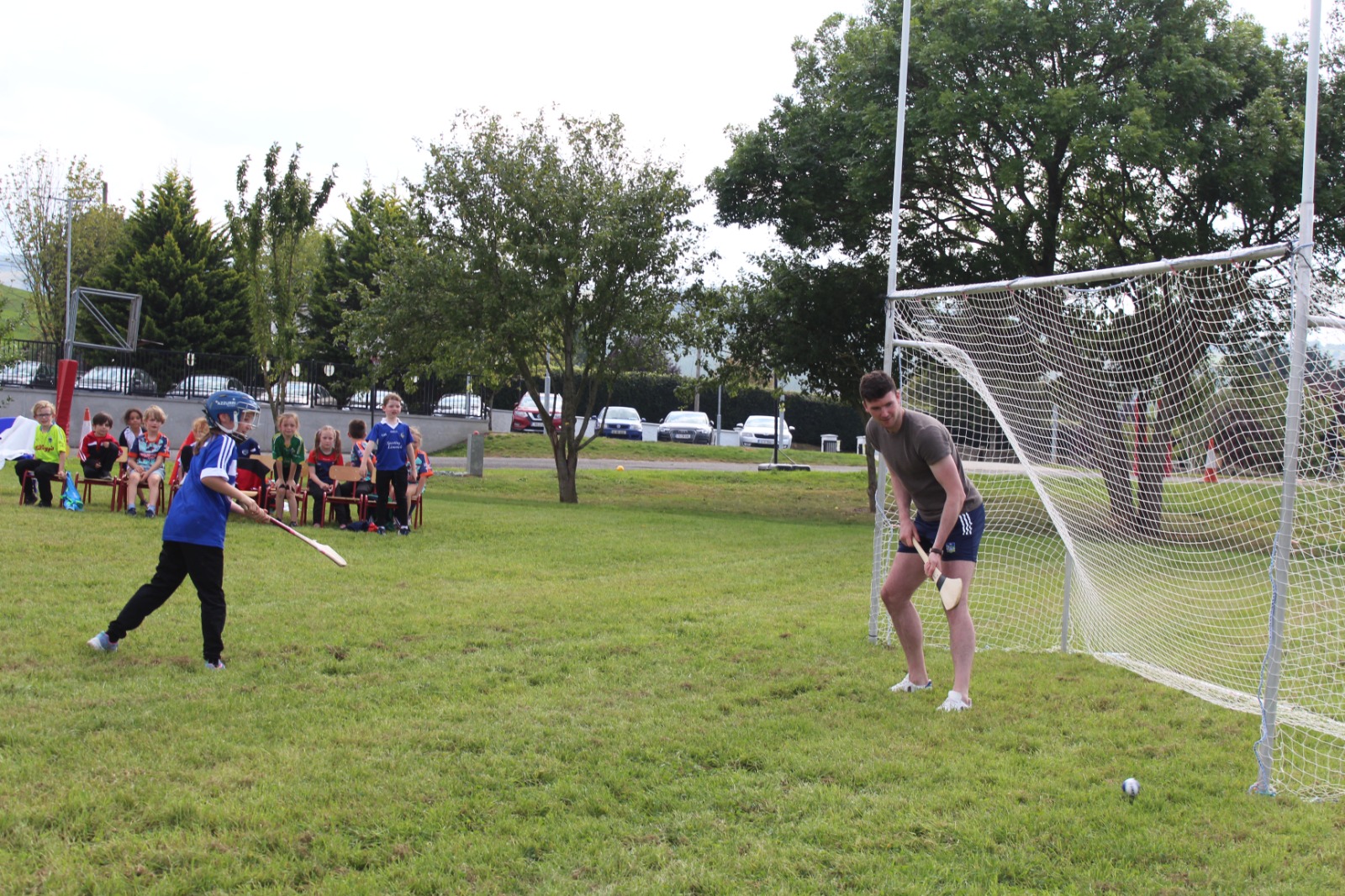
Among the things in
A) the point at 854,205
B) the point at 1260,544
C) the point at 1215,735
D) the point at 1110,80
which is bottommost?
the point at 1215,735

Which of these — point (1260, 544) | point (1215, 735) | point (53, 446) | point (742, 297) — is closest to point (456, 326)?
point (742, 297)

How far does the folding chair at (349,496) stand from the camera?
12.4m

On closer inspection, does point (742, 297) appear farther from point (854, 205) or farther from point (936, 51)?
point (936, 51)

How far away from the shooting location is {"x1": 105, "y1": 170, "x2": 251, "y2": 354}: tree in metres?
35.2

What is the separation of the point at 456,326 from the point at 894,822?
15.3 metres

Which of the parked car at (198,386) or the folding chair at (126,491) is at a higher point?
the parked car at (198,386)

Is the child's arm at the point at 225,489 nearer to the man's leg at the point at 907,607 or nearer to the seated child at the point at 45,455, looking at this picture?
the man's leg at the point at 907,607

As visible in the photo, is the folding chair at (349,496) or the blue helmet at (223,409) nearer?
the blue helmet at (223,409)

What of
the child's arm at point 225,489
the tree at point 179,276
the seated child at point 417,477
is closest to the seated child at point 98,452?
the seated child at point 417,477

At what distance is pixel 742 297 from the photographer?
1911 cm

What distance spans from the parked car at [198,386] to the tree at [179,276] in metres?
6.29

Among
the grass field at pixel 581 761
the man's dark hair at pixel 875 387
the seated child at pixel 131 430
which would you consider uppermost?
the man's dark hair at pixel 875 387

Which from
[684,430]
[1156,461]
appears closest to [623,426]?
[684,430]

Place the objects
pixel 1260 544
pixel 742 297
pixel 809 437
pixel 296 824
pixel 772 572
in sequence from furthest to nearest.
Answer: pixel 809 437
pixel 742 297
pixel 772 572
pixel 1260 544
pixel 296 824
